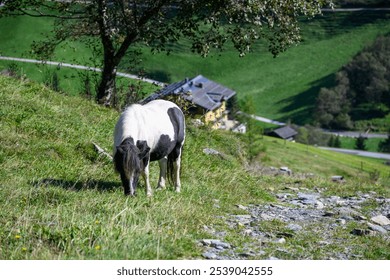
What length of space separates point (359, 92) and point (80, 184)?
601 ft

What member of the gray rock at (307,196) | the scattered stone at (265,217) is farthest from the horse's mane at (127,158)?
the gray rock at (307,196)

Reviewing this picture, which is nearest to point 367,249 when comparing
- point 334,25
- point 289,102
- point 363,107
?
point 289,102

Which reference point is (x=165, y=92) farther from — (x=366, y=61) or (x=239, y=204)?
(x=366, y=61)

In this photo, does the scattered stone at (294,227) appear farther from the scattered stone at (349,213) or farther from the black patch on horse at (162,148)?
the black patch on horse at (162,148)

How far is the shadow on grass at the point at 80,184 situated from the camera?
44.3ft

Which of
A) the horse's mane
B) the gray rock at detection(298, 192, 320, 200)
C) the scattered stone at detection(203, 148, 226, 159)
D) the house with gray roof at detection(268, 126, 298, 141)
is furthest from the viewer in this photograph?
the house with gray roof at detection(268, 126, 298, 141)

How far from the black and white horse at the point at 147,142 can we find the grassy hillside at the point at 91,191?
54 centimetres

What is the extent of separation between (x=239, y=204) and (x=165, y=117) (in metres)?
3.00

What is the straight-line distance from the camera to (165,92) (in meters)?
26.7

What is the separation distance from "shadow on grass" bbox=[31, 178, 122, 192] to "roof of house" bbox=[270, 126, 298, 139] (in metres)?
134

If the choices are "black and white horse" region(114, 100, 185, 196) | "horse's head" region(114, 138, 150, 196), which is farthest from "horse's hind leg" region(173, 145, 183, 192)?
"horse's head" region(114, 138, 150, 196)

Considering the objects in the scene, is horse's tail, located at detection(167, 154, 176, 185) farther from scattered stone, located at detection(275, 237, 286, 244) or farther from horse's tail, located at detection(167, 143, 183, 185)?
scattered stone, located at detection(275, 237, 286, 244)

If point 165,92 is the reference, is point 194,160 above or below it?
below

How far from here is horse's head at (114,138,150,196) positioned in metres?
12.8
